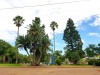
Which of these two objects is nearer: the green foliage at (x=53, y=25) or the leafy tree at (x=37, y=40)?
the leafy tree at (x=37, y=40)

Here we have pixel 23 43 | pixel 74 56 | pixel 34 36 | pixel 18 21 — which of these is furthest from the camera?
pixel 18 21

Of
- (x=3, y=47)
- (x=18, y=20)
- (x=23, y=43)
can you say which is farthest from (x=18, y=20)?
(x=3, y=47)

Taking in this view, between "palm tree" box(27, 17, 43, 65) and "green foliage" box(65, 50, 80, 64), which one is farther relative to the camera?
"green foliage" box(65, 50, 80, 64)

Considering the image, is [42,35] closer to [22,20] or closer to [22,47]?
[22,47]

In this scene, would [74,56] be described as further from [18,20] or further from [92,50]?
[92,50]

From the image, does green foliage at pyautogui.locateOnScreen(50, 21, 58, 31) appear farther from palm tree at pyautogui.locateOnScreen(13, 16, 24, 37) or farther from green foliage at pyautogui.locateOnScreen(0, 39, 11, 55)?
green foliage at pyautogui.locateOnScreen(0, 39, 11, 55)

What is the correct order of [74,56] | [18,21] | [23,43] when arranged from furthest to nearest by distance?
[18,21] → [74,56] → [23,43]

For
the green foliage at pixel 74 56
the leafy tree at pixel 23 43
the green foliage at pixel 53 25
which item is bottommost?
the green foliage at pixel 74 56

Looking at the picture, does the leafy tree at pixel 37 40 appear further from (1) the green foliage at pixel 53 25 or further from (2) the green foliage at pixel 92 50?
(2) the green foliage at pixel 92 50

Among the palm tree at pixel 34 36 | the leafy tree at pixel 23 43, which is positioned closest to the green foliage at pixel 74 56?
the palm tree at pixel 34 36

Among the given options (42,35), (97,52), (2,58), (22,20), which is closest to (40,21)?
(22,20)

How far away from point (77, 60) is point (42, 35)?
62.5 ft

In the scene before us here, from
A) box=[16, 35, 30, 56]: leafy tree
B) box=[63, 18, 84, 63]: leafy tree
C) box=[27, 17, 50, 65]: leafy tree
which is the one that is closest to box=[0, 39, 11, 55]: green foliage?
box=[63, 18, 84, 63]: leafy tree

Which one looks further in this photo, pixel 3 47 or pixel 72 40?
pixel 3 47
